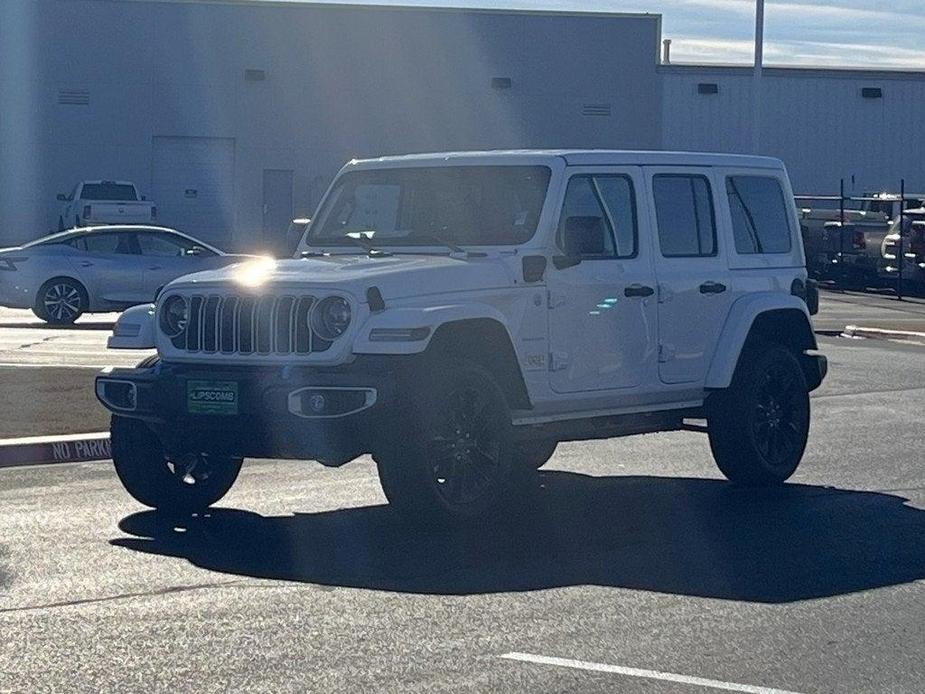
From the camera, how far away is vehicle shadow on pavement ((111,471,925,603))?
8547 millimetres

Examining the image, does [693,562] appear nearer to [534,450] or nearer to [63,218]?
[534,450]

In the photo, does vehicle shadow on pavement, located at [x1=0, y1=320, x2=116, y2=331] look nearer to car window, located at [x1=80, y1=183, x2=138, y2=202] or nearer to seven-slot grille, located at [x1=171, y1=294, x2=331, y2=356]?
seven-slot grille, located at [x1=171, y1=294, x2=331, y2=356]

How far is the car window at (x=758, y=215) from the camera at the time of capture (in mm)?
12117

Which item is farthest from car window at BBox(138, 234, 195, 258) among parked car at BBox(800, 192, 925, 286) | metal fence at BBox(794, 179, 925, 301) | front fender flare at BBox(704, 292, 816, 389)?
metal fence at BBox(794, 179, 925, 301)

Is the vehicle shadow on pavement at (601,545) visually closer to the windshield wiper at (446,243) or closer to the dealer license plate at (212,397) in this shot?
→ the dealer license plate at (212,397)

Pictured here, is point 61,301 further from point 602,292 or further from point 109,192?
point 109,192

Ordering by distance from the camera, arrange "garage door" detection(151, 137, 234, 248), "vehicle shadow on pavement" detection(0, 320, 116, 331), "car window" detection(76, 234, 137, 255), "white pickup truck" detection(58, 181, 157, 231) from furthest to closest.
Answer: "garage door" detection(151, 137, 234, 248) → "white pickup truck" detection(58, 181, 157, 231) → "car window" detection(76, 234, 137, 255) → "vehicle shadow on pavement" detection(0, 320, 116, 331)

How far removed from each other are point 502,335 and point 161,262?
1606cm

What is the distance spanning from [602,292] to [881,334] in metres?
16.6

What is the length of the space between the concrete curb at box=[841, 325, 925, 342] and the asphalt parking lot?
13933 mm

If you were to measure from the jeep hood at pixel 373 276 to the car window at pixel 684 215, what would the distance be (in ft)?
5.34

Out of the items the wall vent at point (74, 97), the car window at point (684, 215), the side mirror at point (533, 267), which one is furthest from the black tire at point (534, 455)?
the wall vent at point (74, 97)

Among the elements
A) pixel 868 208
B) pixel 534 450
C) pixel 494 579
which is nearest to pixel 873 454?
pixel 534 450

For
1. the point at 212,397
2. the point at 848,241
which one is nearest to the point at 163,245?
the point at 212,397
